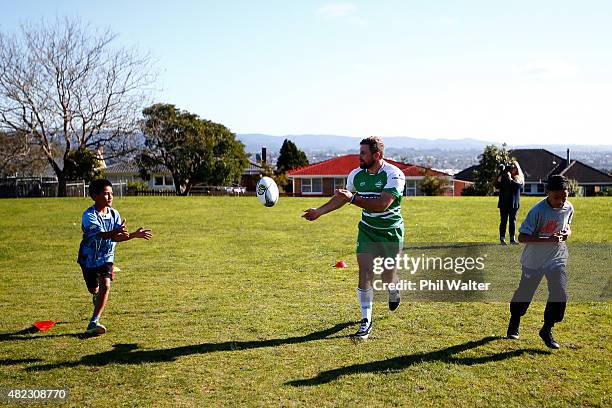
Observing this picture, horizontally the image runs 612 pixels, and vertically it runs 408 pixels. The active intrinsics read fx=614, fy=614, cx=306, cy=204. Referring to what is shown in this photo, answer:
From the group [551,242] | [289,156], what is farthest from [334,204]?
[289,156]

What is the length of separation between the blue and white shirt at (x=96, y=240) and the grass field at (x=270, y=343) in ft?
3.36

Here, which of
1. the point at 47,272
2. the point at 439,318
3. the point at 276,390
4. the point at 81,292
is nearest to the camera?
the point at 276,390

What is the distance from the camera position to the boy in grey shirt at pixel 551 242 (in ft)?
24.0

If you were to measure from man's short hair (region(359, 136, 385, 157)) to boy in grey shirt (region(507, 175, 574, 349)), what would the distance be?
200 centimetres

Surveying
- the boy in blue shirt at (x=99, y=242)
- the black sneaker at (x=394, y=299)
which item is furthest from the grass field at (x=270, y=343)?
the boy in blue shirt at (x=99, y=242)

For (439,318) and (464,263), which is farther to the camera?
(464,263)

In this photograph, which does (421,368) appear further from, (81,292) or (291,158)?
(291,158)

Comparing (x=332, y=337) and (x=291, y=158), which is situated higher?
(x=291, y=158)

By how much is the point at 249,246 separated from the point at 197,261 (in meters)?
2.60

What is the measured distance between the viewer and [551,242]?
24.1 ft

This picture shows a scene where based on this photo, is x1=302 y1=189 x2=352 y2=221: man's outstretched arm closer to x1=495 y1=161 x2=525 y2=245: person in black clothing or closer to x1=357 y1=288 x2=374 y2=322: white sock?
x1=357 y1=288 x2=374 y2=322: white sock

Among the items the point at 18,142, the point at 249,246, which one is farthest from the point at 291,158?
the point at 249,246

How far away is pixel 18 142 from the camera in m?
44.0

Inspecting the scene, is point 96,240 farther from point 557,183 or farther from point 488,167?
point 488,167
